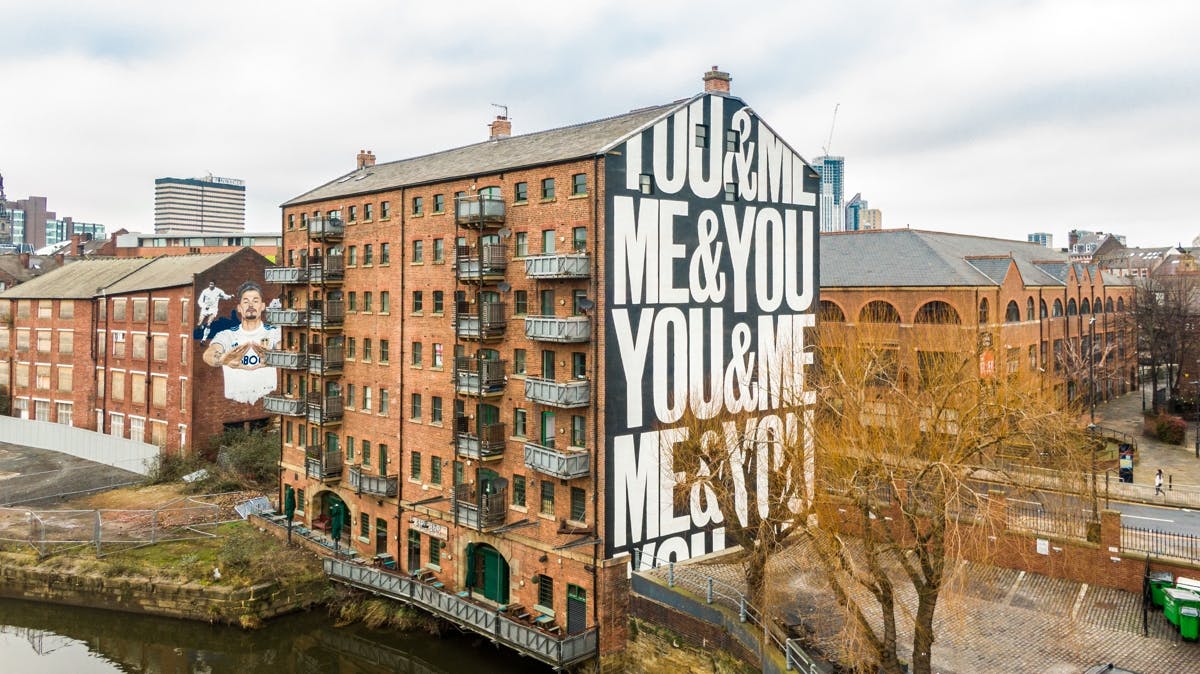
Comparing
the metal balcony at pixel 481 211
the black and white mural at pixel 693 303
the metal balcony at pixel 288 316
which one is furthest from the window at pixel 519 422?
the metal balcony at pixel 288 316

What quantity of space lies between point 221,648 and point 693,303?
2531 cm

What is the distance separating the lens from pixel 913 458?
22.8 m

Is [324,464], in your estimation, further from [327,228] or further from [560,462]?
[560,462]

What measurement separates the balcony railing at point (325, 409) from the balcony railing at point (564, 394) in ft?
55.0

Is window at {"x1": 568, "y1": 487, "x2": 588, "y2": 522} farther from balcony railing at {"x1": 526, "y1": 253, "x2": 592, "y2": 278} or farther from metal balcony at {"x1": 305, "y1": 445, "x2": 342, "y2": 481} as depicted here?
metal balcony at {"x1": 305, "y1": 445, "x2": 342, "y2": 481}

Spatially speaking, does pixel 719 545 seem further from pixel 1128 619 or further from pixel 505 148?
pixel 505 148

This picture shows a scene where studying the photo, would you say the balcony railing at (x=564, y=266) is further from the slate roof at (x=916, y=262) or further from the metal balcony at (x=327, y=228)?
the slate roof at (x=916, y=262)

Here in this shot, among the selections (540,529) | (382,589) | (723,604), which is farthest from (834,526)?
(382,589)

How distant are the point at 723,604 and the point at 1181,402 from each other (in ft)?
163

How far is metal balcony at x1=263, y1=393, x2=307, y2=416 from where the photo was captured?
141ft

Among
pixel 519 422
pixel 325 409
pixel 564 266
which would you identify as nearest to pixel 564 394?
pixel 519 422

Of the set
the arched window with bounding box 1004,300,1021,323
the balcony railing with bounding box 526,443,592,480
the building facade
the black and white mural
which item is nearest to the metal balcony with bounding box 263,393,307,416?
the building facade

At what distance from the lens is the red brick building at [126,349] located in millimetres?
53219

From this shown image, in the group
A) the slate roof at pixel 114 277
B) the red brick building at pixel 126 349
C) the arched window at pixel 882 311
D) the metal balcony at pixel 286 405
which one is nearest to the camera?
the metal balcony at pixel 286 405
